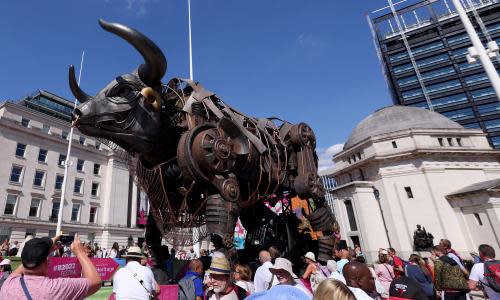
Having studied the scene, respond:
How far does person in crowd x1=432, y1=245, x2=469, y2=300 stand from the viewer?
5.42 m

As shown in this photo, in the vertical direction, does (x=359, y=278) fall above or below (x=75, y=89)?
below

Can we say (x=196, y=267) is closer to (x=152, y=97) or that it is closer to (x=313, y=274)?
(x=313, y=274)

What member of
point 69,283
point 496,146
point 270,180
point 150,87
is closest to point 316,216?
point 270,180

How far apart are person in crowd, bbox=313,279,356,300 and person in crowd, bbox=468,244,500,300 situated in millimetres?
4133

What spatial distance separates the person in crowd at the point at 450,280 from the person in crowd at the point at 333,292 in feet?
16.6

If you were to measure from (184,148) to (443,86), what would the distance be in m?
77.1

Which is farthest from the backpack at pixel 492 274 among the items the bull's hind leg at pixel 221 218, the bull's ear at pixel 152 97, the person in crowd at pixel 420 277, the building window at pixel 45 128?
the building window at pixel 45 128

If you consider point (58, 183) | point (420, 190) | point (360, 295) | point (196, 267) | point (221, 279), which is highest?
point (58, 183)

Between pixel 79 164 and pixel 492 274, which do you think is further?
pixel 79 164

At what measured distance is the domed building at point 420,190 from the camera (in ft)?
92.9

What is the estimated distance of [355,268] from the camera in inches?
122

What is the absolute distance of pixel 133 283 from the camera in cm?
356

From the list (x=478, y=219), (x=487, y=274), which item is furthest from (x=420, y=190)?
(x=487, y=274)

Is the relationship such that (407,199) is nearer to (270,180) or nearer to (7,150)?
(270,180)
